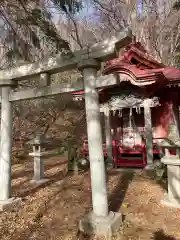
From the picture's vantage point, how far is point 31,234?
395cm

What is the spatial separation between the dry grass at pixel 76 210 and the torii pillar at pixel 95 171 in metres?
0.23

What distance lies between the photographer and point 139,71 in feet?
24.1

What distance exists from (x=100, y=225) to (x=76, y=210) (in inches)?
52.3

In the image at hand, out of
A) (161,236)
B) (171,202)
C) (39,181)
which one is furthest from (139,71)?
(161,236)

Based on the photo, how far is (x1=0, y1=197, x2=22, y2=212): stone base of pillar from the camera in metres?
4.91

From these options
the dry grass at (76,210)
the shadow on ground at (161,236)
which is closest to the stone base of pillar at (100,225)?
the dry grass at (76,210)

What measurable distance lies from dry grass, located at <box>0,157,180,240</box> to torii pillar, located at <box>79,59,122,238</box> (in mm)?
231

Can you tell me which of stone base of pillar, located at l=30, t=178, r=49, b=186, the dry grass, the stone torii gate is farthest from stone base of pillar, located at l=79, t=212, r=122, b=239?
stone base of pillar, located at l=30, t=178, r=49, b=186

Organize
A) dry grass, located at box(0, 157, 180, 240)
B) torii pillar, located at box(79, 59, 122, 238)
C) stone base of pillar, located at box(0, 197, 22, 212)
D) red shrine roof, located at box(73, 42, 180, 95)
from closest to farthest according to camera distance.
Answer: torii pillar, located at box(79, 59, 122, 238) < dry grass, located at box(0, 157, 180, 240) < stone base of pillar, located at box(0, 197, 22, 212) < red shrine roof, located at box(73, 42, 180, 95)

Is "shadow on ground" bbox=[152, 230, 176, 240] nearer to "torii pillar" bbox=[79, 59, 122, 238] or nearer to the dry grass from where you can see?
the dry grass

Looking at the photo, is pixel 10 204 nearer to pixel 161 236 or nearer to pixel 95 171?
pixel 95 171

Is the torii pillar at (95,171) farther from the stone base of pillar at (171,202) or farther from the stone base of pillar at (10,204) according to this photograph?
the stone base of pillar at (10,204)

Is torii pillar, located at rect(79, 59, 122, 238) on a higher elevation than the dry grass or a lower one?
higher

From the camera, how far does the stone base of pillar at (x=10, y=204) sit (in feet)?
16.1
